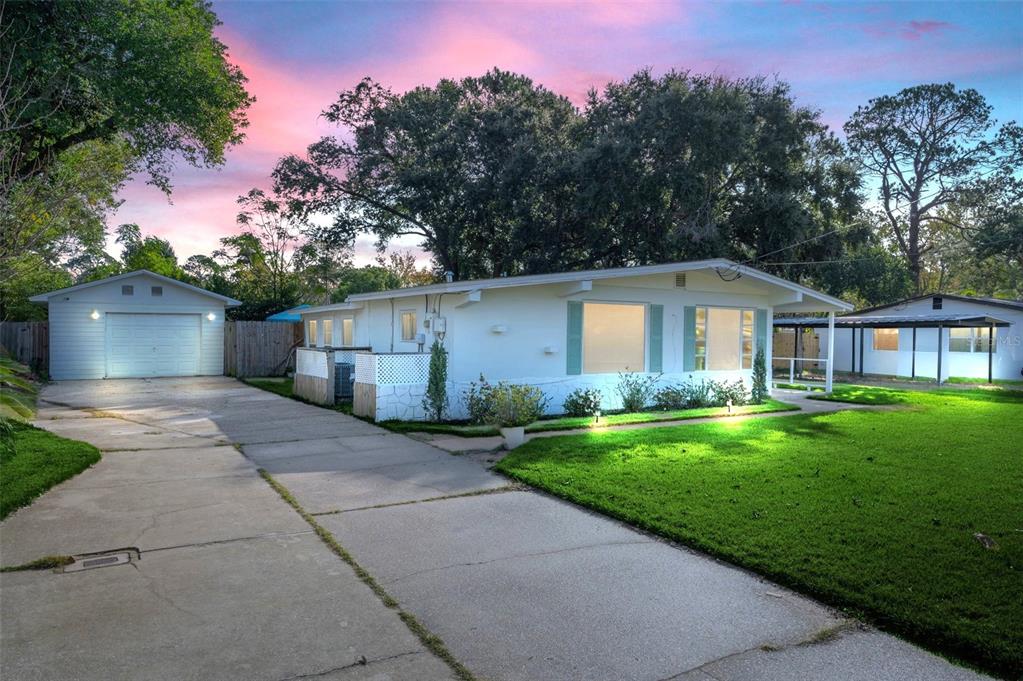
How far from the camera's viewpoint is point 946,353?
21969 mm

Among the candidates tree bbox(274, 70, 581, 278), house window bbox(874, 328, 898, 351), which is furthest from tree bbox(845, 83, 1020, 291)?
tree bbox(274, 70, 581, 278)

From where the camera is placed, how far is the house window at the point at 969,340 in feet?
70.5

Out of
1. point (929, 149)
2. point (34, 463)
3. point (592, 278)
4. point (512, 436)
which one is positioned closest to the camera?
point (34, 463)

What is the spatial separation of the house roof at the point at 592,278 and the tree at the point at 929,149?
2233 centimetres

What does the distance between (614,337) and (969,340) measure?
16.4 metres

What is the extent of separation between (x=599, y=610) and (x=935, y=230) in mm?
43419

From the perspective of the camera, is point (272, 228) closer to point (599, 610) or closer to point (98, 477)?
point (98, 477)

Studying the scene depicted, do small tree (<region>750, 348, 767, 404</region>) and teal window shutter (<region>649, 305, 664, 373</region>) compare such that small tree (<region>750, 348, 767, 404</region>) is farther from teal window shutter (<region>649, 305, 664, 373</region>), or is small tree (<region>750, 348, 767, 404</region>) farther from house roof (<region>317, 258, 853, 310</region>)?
teal window shutter (<region>649, 305, 664, 373</region>)

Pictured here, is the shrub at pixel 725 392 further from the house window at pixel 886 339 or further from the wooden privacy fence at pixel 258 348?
the wooden privacy fence at pixel 258 348

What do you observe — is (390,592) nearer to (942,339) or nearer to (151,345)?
(151,345)

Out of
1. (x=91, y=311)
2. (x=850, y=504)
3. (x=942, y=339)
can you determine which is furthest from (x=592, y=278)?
(x=942, y=339)

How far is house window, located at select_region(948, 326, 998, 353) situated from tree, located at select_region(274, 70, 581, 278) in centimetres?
1396

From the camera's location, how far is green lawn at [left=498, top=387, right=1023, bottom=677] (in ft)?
11.5

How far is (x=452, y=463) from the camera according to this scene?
742 centimetres
